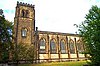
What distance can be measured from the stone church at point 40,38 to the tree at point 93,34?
2915 centimetres

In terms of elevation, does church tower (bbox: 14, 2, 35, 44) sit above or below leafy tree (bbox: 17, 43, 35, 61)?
above

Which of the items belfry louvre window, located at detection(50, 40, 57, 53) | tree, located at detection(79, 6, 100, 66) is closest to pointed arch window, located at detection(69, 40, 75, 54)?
belfry louvre window, located at detection(50, 40, 57, 53)

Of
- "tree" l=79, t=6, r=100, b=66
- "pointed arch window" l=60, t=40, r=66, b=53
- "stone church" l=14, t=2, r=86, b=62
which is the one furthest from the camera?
"pointed arch window" l=60, t=40, r=66, b=53

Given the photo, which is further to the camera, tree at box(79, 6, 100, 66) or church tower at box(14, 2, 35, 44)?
church tower at box(14, 2, 35, 44)

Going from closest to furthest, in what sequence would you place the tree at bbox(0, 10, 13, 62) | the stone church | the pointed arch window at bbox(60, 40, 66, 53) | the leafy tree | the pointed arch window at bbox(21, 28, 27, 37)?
the tree at bbox(0, 10, 13, 62)
the leafy tree
the stone church
the pointed arch window at bbox(21, 28, 27, 37)
the pointed arch window at bbox(60, 40, 66, 53)

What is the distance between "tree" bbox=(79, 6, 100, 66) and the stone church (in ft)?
95.6

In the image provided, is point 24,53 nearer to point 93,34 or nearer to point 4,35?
point 4,35

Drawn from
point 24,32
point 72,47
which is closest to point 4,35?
point 24,32

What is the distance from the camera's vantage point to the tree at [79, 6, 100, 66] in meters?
16.8

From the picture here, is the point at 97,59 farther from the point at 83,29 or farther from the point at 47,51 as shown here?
the point at 47,51

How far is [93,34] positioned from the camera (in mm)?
17125

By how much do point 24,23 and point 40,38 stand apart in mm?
6491

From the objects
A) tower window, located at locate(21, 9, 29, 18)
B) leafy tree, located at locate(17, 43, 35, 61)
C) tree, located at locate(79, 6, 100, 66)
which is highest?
tower window, located at locate(21, 9, 29, 18)

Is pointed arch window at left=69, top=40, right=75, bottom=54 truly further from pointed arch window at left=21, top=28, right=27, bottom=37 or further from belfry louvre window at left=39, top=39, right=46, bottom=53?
pointed arch window at left=21, top=28, right=27, bottom=37
